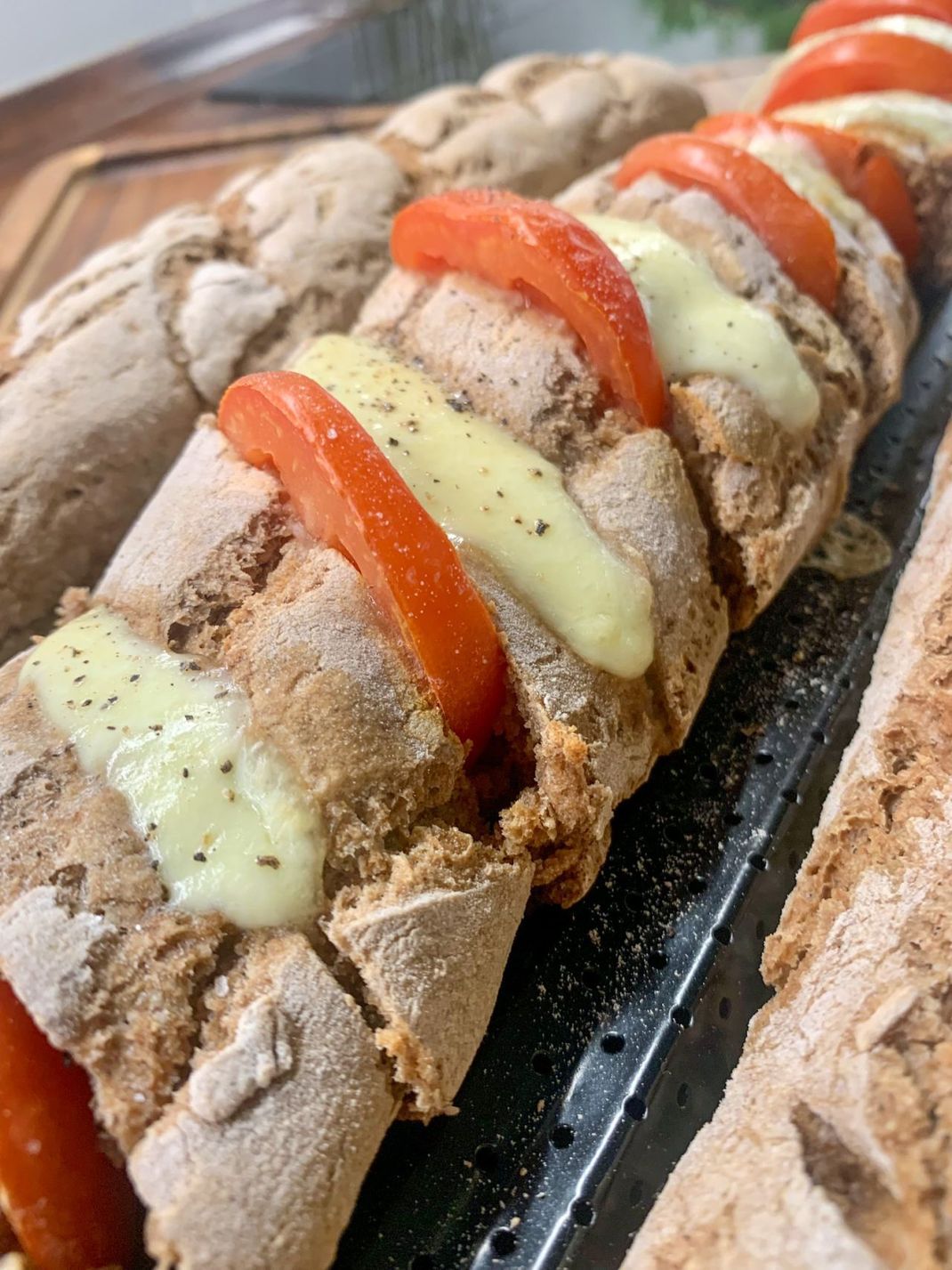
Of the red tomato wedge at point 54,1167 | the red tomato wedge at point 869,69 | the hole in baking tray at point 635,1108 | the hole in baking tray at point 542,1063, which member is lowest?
the hole in baking tray at point 635,1108

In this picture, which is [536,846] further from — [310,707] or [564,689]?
[310,707]

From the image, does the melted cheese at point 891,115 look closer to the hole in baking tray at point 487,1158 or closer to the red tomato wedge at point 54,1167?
the hole in baking tray at point 487,1158

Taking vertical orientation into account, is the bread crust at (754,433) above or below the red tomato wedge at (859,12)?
below

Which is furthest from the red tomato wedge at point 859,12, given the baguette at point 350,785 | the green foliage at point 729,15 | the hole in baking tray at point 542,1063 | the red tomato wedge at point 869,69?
the hole in baking tray at point 542,1063

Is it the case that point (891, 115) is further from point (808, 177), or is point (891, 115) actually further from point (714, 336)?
point (714, 336)

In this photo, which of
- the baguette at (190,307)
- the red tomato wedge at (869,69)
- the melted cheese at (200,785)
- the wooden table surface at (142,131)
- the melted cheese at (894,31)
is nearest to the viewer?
the melted cheese at (200,785)

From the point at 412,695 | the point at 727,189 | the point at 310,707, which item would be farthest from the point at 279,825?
the point at 727,189
